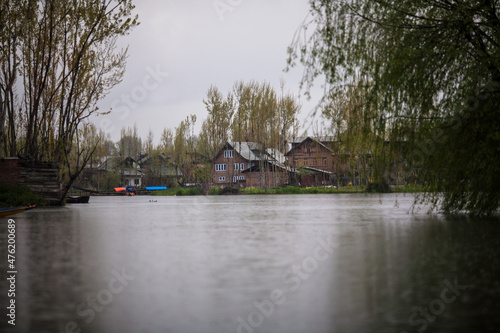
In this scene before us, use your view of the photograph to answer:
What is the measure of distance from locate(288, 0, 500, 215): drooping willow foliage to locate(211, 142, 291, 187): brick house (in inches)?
2309

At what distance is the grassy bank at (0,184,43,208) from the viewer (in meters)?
25.0

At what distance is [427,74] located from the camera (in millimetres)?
14523

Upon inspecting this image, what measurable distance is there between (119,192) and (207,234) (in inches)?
2826

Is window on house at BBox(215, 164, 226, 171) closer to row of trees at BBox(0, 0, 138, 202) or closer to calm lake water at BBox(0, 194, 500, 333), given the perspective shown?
row of trees at BBox(0, 0, 138, 202)

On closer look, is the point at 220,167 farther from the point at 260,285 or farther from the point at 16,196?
the point at 260,285

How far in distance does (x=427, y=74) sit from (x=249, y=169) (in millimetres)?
79900

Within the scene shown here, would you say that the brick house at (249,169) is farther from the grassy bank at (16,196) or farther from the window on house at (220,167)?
the grassy bank at (16,196)

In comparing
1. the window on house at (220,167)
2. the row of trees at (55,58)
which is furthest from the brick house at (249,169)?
the row of trees at (55,58)

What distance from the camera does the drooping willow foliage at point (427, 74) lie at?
14.2 meters

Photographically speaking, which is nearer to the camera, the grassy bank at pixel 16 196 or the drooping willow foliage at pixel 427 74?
the drooping willow foliage at pixel 427 74

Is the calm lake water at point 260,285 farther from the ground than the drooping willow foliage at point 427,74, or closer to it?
closer to it

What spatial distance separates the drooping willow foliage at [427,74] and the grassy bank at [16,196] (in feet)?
52.5

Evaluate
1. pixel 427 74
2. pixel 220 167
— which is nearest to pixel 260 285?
pixel 427 74

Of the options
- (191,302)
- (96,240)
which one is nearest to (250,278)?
(191,302)
